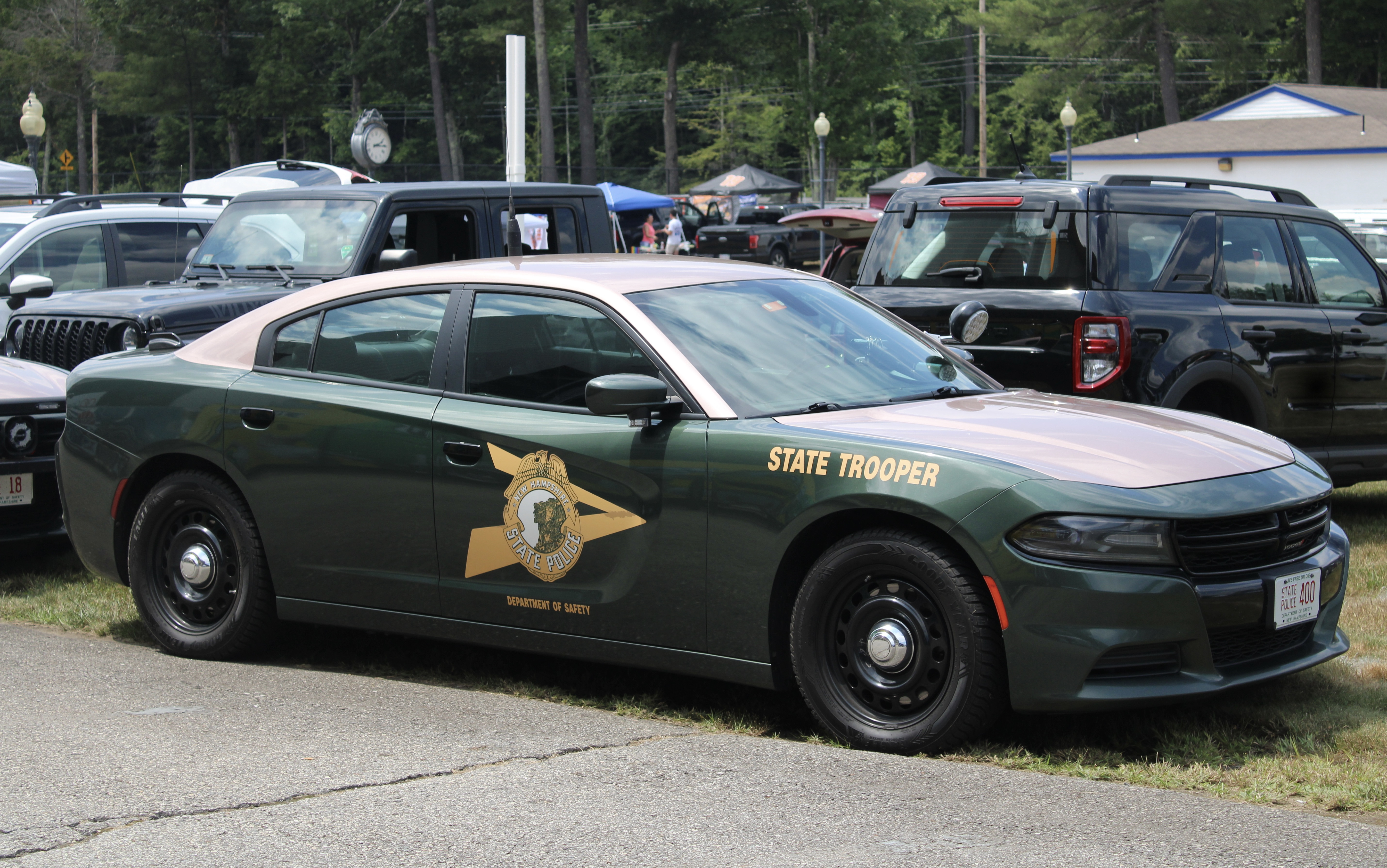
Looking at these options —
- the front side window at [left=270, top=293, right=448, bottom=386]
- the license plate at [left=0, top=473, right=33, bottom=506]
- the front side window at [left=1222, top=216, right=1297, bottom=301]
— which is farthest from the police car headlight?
the license plate at [left=0, top=473, right=33, bottom=506]

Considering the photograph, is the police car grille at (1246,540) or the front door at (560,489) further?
the front door at (560,489)

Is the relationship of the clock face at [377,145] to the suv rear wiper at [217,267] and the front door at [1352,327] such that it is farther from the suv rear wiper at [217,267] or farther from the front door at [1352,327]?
the front door at [1352,327]

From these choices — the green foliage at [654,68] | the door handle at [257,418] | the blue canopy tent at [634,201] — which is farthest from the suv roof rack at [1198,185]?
the green foliage at [654,68]

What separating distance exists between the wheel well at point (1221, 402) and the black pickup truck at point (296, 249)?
3552 millimetres

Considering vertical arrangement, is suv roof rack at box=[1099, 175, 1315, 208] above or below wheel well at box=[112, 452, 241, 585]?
above

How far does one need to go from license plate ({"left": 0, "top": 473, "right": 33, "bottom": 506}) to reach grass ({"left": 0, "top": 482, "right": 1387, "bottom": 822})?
1.82ft

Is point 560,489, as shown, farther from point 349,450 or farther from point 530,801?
point 530,801

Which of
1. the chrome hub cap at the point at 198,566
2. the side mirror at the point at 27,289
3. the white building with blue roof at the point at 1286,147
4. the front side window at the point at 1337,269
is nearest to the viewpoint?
the chrome hub cap at the point at 198,566

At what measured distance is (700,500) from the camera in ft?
15.5

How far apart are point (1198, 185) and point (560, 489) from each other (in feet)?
18.7

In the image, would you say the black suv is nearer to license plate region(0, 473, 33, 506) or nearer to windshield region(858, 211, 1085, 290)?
windshield region(858, 211, 1085, 290)

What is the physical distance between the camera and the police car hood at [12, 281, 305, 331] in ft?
28.8

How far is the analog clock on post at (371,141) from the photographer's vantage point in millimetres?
23250

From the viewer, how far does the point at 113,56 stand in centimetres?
6819
